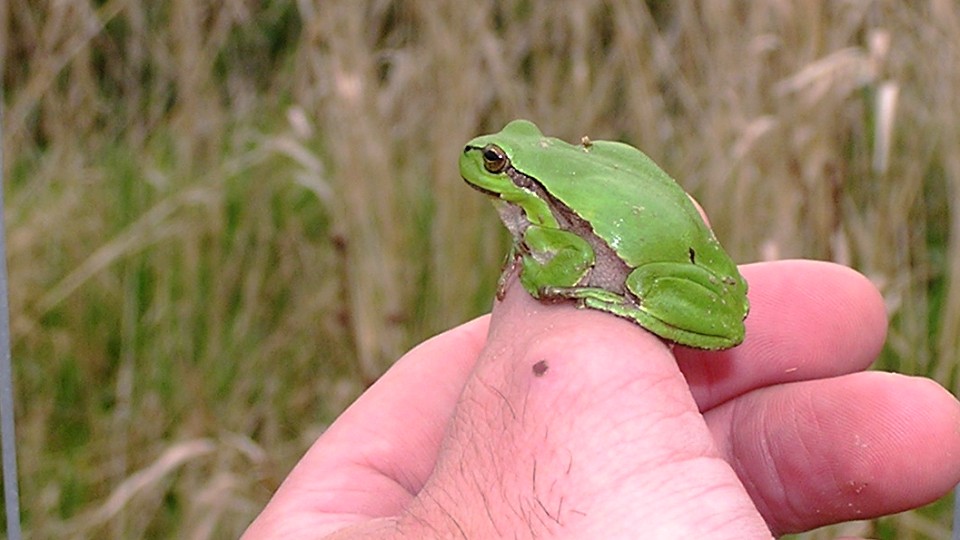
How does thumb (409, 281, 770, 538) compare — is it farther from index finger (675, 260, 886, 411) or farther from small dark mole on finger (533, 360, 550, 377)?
index finger (675, 260, 886, 411)

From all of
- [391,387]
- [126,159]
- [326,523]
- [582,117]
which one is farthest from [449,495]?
[126,159]

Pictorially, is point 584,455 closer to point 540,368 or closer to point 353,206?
point 540,368

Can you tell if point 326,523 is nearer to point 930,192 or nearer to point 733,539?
point 733,539

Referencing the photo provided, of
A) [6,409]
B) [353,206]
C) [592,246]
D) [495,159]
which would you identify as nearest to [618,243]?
[592,246]

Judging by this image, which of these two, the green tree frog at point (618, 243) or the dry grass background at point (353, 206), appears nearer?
the green tree frog at point (618, 243)

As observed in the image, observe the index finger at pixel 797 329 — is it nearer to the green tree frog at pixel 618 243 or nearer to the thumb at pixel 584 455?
the green tree frog at pixel 618 243

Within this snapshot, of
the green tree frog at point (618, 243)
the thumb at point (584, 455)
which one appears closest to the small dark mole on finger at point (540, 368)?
the thumb at point (584, 455)
